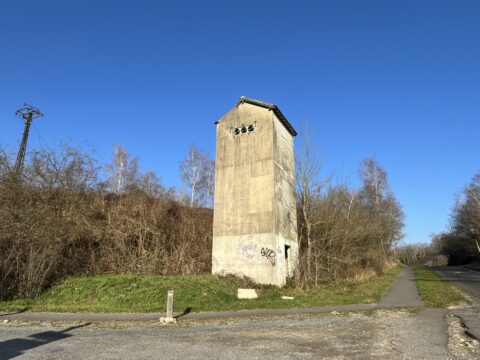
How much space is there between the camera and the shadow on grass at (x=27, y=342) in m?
6.89

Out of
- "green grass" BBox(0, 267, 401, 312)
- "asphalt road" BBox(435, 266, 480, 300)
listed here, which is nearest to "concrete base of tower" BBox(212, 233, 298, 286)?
"green grass" BBox(0, 267, 401, 312)

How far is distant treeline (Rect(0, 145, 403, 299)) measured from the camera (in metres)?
16.1

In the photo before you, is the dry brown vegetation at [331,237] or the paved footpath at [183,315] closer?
the paved footpath at [183,315]

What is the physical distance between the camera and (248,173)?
19812mm

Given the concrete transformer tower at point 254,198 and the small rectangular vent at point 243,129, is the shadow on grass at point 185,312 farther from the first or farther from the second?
the small rectangular vent at point 243,129

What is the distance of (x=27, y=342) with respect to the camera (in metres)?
7.90

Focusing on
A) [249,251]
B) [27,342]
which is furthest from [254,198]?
[27,342]

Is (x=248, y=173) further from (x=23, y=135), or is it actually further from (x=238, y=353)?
(x=23, y=135)

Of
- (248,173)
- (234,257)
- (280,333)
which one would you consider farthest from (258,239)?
(280,333)

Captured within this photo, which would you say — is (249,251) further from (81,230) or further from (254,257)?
(81,230)

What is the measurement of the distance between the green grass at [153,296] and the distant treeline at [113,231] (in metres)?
1.48

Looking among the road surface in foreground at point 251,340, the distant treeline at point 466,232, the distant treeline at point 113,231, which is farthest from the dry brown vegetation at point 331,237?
the distant treeline at point 466,232

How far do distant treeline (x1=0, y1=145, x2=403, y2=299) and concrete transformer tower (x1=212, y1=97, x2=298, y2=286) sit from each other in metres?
1.38

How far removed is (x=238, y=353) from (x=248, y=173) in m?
13.4
